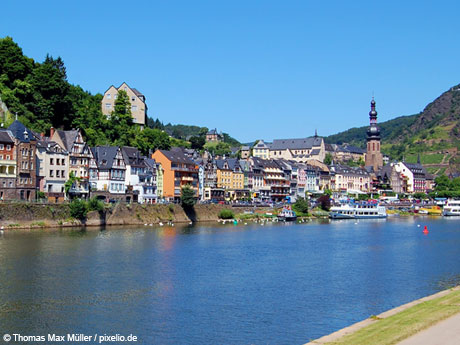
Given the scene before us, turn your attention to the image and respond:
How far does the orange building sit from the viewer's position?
100m

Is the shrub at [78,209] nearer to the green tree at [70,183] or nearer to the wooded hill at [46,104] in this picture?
the green tree at [70,183]

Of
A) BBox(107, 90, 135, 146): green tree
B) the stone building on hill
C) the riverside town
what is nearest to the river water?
the riverside town

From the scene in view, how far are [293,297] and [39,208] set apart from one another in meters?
42.5

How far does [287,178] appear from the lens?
14312cm

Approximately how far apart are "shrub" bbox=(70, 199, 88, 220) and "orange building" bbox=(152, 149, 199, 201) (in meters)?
25.9

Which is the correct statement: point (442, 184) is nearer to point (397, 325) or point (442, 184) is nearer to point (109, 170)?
point (109, 170)

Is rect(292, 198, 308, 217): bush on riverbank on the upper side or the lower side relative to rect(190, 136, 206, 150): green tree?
lower

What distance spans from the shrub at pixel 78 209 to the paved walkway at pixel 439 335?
55.5 metres

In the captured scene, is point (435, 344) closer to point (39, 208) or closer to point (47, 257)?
point (47, 257)

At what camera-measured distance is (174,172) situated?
101 m

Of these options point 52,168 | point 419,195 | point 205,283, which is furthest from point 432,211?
point 205,283

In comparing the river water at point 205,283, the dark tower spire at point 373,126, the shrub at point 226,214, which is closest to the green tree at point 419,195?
the dark tower spire at point 373,126

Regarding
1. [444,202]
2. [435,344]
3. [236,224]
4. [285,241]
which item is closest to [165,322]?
[435,344]

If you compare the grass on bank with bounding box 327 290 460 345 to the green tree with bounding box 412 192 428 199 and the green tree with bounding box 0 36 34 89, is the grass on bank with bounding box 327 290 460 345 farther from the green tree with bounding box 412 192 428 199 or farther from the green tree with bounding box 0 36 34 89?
the green tree with bounding box 412 192 428 199
